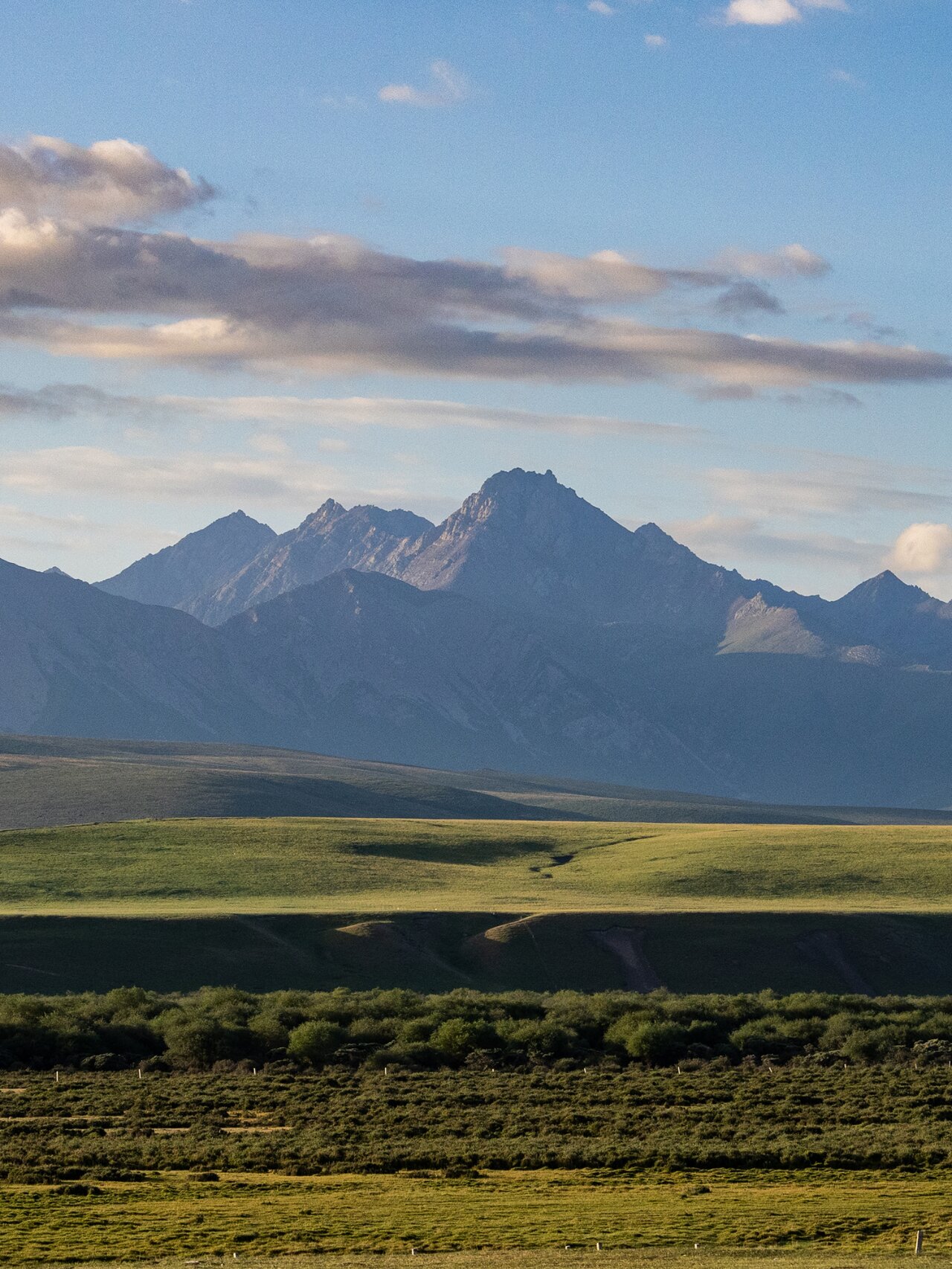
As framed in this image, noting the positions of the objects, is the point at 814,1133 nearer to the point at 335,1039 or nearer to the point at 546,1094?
the point at 546,1094

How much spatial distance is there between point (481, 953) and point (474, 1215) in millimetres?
51225

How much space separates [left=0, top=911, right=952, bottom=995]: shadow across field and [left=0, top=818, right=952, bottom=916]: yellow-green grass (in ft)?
13.6

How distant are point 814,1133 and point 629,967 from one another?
38.5 metres

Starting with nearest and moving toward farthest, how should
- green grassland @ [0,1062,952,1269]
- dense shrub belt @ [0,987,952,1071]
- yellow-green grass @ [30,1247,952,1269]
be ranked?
1. yellow-green grass @ [30,1247,952,1269]
2. green grassland @ [0,1062,952,1269]
3. dense shrub belt @ [0,987,952,1071]

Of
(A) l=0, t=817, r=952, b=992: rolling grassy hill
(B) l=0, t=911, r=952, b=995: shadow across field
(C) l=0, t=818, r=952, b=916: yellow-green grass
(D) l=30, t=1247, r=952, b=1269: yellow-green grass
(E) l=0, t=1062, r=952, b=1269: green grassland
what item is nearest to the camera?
(D) l=30, t=1247, r=952, b=1269: yellow-green grass

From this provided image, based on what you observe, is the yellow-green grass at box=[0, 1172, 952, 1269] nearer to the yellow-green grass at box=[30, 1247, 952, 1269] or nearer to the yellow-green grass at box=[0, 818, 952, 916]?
the yellow-green grass at box=[30, 1247, 952, 1269]

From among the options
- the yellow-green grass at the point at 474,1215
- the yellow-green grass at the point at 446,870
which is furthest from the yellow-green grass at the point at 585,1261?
the yellow-green grass at the point at 446,870

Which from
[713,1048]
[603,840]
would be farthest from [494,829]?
[713,1048]

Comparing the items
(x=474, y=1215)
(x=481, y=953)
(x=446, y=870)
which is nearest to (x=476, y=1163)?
(x=474, y=1215)

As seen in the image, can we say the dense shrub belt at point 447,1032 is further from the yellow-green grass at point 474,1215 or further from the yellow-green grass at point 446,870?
the yellow-green grass at point 446,870

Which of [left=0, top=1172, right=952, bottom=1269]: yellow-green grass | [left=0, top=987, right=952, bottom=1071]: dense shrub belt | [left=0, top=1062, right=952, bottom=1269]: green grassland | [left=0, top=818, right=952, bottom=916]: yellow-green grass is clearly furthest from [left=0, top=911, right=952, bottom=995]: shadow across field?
[left=0, top=1172, right=952, bottom=1269]: yellow-green grass

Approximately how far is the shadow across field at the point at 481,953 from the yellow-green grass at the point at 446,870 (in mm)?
4146

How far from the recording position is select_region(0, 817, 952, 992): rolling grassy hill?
81.2m

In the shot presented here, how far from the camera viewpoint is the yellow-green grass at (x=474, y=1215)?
30375 mm
